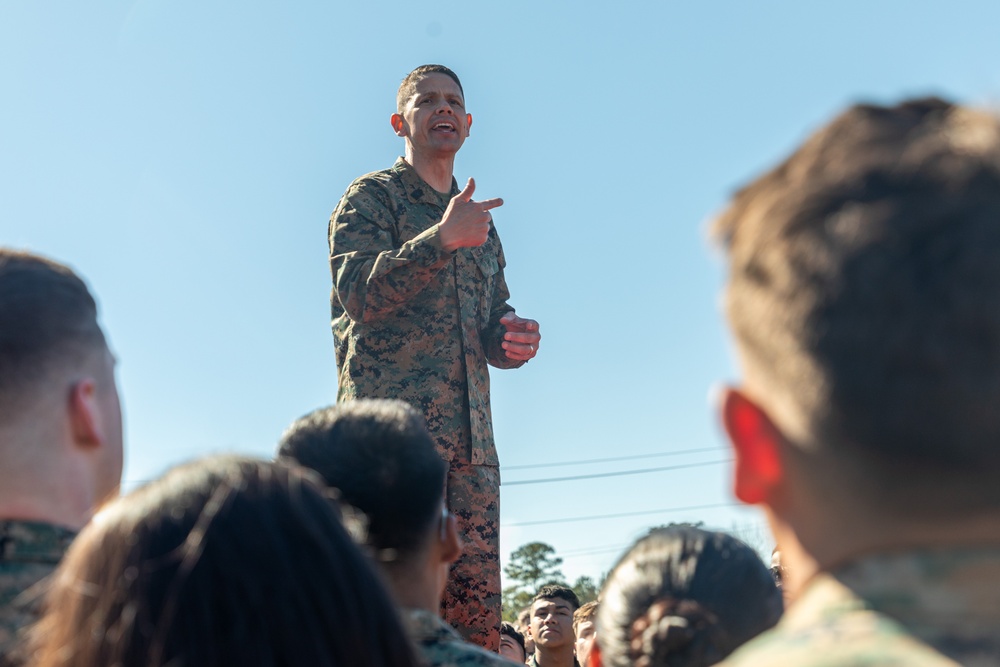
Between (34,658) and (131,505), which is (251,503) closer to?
(131,505)

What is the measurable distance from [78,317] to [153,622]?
1518mm

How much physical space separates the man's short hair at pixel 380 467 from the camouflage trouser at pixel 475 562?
6.38 feet

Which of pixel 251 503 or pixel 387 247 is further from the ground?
pixel 387 247

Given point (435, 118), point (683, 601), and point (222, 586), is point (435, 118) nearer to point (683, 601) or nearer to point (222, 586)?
point (683, 601)

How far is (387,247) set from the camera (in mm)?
4801

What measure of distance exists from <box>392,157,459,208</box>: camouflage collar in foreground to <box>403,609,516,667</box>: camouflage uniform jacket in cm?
293

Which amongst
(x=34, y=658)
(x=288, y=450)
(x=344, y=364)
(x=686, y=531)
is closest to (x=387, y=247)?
(x=344, y=364)

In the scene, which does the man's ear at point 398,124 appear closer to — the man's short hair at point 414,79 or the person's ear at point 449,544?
the man's short hair at point 414,79

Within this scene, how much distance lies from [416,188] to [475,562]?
1748 mm

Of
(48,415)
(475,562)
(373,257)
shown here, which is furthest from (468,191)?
(48,415)

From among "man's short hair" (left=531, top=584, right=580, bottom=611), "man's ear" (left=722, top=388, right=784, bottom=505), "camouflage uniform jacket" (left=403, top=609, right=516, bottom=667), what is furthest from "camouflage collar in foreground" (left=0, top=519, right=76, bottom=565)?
"man's short hair" (left=531, top=584, right=580, bottom=611)

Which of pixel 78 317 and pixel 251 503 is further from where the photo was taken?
pixel 78 317

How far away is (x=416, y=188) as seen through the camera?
5.11m

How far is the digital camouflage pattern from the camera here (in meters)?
4.51
